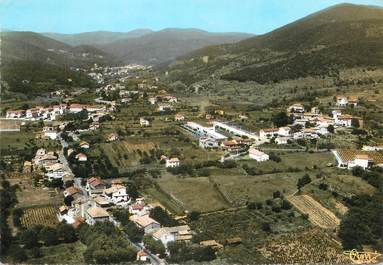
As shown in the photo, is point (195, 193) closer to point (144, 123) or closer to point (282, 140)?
point (282, 140)

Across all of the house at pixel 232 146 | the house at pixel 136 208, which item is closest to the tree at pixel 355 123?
the house at pixel 232 146

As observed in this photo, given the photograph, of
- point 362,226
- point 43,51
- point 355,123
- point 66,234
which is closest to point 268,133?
point 355,123

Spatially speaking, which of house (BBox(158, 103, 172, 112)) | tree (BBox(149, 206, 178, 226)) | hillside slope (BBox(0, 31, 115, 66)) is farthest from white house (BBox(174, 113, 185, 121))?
hillside slope (BBox(0, 31, 115, 66))

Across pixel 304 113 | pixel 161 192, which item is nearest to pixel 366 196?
pixel 161 192

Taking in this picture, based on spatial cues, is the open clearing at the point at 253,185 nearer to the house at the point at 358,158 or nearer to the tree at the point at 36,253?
the house at the point at 358,158

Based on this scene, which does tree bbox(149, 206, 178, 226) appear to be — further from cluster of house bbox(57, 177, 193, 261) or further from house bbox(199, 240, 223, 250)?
house bbox(199, 240, 223, 250)
